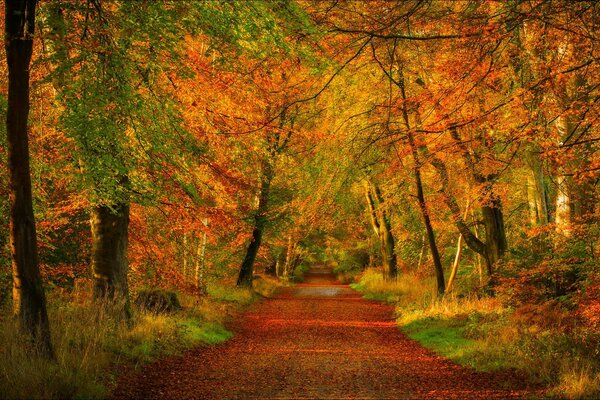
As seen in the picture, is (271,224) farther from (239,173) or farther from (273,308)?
(239,173)

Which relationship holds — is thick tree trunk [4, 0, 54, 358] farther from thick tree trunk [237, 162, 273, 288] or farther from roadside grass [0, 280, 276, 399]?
thick tree trunk [237, 162, 273, 288]

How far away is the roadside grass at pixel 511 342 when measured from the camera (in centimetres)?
760

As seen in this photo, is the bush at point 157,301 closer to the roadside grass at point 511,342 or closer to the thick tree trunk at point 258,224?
the roadside grass at point 511,342

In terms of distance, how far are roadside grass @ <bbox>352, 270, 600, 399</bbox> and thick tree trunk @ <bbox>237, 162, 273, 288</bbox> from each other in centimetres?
951

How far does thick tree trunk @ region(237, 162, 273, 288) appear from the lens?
23.4 meters

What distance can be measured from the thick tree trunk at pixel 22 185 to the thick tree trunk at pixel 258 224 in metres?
15.3

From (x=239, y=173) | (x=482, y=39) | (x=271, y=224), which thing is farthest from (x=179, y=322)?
(x=271, y=224)

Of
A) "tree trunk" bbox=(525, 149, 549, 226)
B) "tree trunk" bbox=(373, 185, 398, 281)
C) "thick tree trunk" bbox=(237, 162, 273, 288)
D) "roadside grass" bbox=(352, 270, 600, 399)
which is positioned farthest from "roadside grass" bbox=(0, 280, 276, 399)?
"tree trunk" bbox=(373, 185, 398, 281)

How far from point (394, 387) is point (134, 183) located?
17.3 feet

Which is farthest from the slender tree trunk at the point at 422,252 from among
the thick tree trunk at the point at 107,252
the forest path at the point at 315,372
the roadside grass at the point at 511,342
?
the thick tree trunk at the point at 107,252

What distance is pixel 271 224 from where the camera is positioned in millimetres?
24406

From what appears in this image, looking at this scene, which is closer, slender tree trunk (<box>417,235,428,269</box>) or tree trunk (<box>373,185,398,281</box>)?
slender tree trunk (<box>417,235,428,269</box>)

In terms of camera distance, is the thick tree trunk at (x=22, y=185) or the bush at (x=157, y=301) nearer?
the thick tree trunk at (x=22, y=185)

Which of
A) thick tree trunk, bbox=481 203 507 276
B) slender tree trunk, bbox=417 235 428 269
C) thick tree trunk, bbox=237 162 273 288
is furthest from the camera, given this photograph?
slender tree trunk, bbox=417 235 428 269
